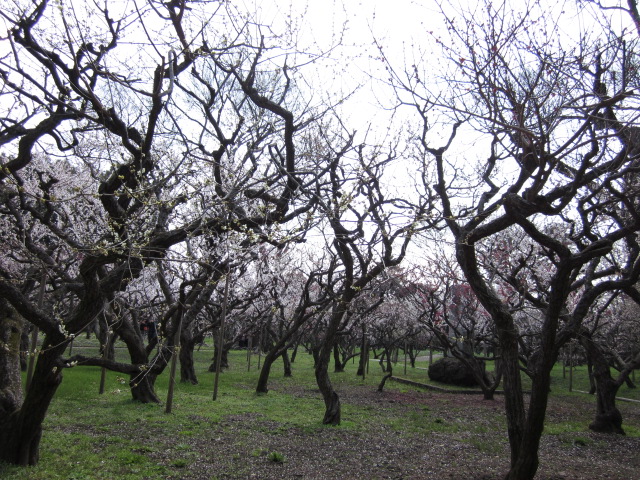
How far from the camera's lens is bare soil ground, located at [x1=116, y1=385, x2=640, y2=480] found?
21.3 ft

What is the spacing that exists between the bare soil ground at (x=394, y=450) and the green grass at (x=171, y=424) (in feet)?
0.23

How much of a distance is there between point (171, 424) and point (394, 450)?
3.95 m

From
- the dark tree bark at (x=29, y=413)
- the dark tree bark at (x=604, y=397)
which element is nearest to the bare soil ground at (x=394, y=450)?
the dark tree bark at (x=604, y=397)

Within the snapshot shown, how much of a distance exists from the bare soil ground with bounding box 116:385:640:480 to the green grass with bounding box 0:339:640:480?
0.07m

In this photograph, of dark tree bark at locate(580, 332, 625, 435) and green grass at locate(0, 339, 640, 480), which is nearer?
green grass at locate(0, 339, 640, 480)

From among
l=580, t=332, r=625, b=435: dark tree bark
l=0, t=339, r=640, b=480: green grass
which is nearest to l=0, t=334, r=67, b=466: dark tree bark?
l=0, t=339, r=640, b=480: green grass

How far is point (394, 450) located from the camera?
7.86m

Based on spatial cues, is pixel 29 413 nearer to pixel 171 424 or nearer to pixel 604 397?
pixel 171 424

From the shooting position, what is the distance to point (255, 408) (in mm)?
11570

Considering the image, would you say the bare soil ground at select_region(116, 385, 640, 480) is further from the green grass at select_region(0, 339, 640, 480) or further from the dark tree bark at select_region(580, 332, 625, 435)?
the dark tree bark at select_region(580, 332, 625, 435)

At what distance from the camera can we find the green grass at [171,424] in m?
6.09

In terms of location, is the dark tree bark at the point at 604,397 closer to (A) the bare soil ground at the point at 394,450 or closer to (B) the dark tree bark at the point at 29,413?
(A) the bare soil ground at the point at 394,450

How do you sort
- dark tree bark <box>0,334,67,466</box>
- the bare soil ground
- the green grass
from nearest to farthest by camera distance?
dark tree bark <box>0,334,67,466</box>
the green grass
the bare soil ground

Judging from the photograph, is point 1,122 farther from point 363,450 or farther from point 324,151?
point 363,450
